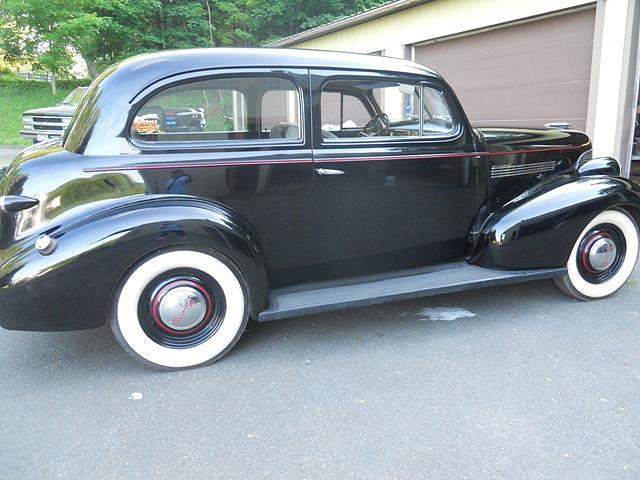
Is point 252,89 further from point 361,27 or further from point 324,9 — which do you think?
point 324,9

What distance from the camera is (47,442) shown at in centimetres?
224

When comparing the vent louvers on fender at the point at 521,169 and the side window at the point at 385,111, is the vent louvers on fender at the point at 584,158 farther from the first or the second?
the side window at the point at 385,111

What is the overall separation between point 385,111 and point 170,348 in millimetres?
→ 2200

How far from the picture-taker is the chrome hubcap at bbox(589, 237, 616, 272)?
144 inches

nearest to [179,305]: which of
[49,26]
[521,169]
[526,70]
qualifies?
[521,169]

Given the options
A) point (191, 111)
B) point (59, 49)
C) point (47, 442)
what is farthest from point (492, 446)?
point (59, 49)

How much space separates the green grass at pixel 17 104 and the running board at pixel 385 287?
17.4m

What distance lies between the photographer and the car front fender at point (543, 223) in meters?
3.42

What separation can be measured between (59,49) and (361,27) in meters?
13.5

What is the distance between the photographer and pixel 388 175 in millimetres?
3264

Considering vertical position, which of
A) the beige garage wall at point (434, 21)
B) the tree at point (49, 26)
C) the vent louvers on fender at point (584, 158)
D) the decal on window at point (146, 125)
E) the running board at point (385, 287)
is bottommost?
the running board at point (385, 287)

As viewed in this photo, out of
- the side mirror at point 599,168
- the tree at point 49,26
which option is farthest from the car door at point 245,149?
the tree at point 49,26

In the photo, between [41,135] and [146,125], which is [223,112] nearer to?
[146,125]

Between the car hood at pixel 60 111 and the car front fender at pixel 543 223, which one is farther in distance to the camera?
the car hood at pixel 60 111
